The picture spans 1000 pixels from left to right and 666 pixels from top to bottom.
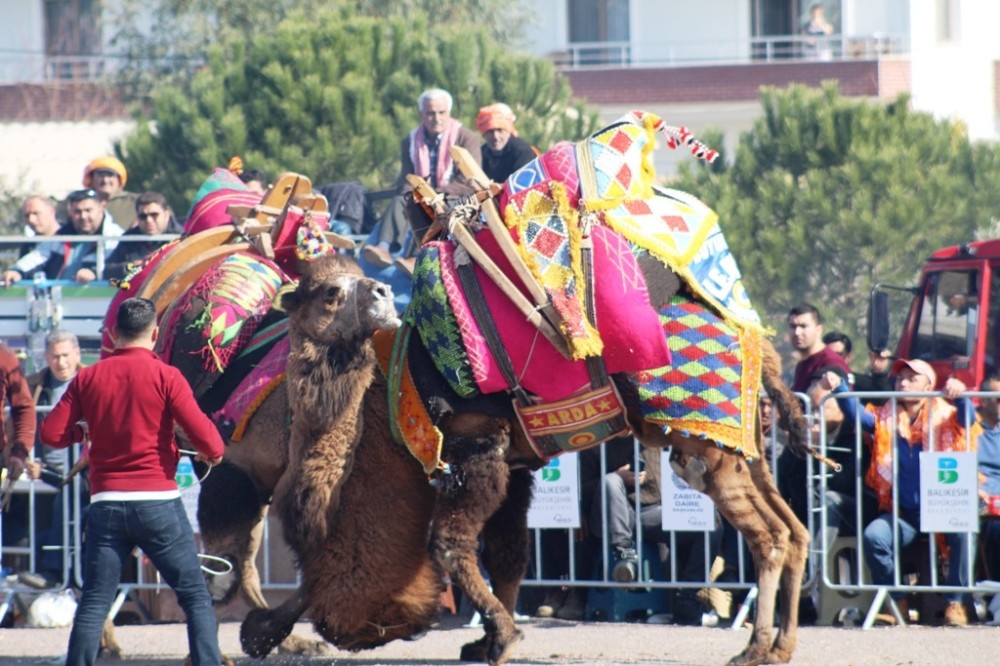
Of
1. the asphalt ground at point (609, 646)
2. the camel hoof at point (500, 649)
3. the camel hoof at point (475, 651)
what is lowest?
the asphalt ground at point (609, 646)

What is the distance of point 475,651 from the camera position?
6.98m

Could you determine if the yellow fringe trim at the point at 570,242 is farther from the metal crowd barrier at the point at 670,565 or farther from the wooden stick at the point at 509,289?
the metal crowd barrier at the point at 670,565

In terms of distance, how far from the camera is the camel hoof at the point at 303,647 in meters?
7.37

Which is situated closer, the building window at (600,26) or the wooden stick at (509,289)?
the wooden stick at (509,289)

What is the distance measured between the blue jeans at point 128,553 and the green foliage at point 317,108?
13.5 m

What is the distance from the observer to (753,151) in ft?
66.0

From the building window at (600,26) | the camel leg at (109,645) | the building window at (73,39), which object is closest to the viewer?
the camel leg at (109,645)

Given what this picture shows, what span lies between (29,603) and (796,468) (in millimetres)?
4076

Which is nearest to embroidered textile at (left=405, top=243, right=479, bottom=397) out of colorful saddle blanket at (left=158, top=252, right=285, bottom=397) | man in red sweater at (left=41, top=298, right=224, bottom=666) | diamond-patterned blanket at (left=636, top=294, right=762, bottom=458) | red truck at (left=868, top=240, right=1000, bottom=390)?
diamond-patterned blanket at (left=636, top=294, right=762, bottom=458)

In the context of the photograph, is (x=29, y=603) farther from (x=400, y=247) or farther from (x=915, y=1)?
(x=915, y=1)

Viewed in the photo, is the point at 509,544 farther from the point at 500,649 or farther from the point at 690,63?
the point at 690,63

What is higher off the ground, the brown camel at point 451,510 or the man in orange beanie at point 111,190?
the man in orange beanie at point 111,190

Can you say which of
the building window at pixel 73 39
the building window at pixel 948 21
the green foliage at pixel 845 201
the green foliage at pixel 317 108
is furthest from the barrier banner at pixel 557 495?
the building window at pixel 73 39

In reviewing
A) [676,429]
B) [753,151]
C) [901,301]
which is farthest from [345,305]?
[753,151]
